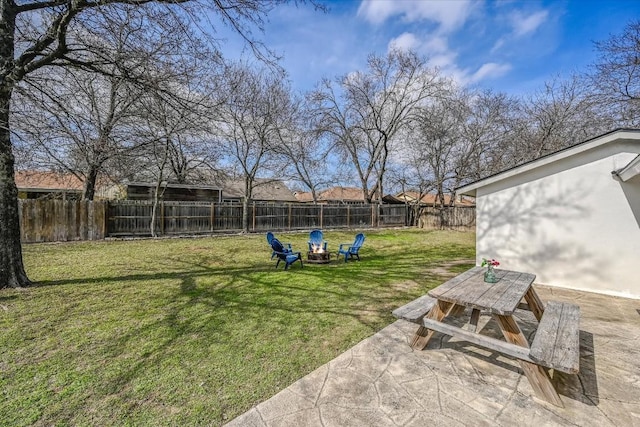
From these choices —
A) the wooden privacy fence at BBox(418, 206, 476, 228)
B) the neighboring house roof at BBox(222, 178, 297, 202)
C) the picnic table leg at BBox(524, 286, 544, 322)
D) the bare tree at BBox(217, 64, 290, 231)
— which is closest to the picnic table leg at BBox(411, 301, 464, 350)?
the picnic table leg at BBox(524, 286, 544, 322)

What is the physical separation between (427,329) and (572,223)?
481 cm

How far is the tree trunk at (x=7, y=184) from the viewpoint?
4.47 m

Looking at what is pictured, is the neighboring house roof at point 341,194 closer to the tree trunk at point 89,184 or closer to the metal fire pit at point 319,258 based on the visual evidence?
the tree trunk at point 89,184

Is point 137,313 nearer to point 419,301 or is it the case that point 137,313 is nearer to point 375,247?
point 419,301

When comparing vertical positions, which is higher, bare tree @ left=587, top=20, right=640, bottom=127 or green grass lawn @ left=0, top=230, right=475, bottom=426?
bare tree @ left=587, top=20, right=640, bottom=127

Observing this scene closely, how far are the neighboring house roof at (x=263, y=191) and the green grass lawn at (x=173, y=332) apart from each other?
1650cm

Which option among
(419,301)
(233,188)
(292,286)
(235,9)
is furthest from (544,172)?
(233,188)

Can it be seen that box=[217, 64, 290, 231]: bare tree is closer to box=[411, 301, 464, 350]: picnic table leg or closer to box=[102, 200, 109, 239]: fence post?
box=[102, 200, 109, 239]: fence post

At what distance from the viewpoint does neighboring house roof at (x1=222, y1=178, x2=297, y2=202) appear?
2348 cm

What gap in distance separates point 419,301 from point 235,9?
17.3ft

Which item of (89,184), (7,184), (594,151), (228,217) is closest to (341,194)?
(228,217)

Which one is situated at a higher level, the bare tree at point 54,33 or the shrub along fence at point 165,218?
the bare tree at point 54,33

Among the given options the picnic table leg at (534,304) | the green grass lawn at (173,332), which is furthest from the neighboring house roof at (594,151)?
the picnic table leg at (534,304)

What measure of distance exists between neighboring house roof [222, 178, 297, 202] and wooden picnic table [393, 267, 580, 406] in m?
19.9
